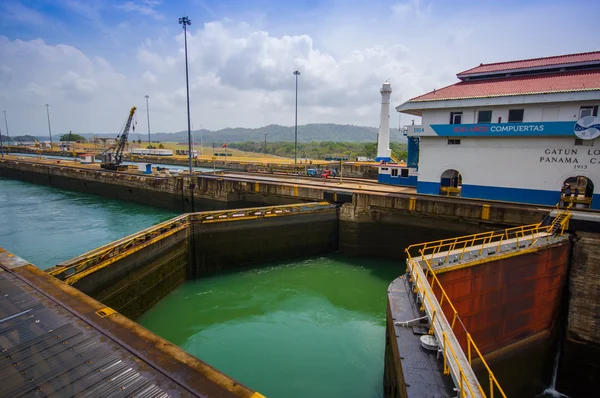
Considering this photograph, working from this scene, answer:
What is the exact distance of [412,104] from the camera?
88.9 ft

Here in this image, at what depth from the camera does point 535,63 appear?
89.5ft

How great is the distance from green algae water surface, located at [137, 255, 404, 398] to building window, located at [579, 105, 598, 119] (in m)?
15.6

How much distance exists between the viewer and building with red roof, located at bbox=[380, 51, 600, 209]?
21.0 m

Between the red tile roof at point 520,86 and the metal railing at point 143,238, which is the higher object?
the red tile roof at point 520,86

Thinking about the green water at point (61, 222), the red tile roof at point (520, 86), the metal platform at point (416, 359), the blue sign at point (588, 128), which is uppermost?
the red tile roof at point (520, 86)

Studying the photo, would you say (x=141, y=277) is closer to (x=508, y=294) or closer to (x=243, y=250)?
(x=243, y=250)

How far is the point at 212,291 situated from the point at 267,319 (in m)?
4.77

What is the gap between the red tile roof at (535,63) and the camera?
2522 cm

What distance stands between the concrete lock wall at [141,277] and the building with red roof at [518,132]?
65.1 ft

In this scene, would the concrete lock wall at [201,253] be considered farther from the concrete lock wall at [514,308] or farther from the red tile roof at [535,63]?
the red tile roof at [535,63]

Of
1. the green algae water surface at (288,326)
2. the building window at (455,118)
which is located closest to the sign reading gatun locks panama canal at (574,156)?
the building window at (455,118)

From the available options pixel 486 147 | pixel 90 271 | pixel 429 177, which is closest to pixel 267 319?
pixel 90 271

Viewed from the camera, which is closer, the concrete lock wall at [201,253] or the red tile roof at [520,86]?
the concrete lock wall at [201,253]

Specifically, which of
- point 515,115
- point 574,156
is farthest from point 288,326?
point 515,115
